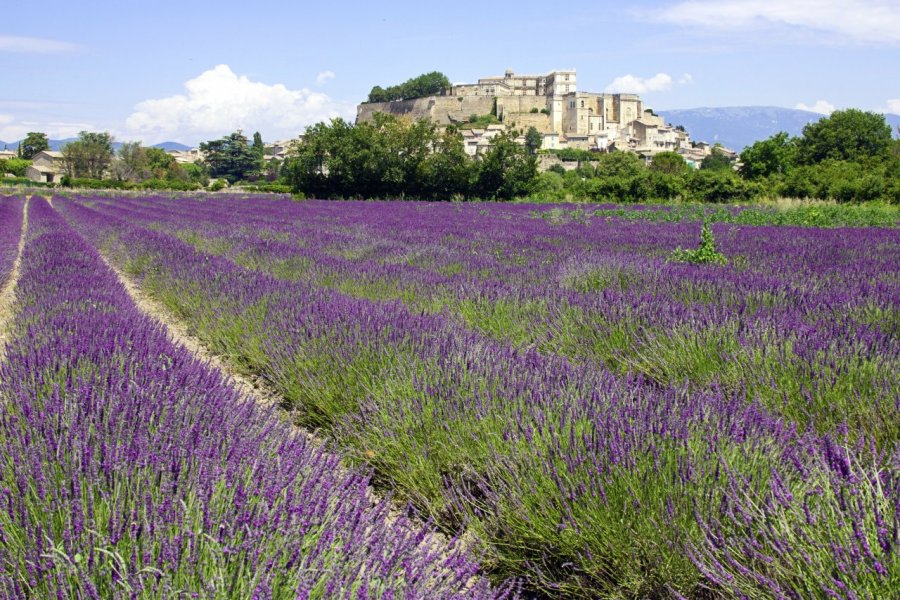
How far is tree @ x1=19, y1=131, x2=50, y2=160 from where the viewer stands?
359ft

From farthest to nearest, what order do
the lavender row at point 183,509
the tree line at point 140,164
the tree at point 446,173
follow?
the tree line at point 140,164 → the tree at point 446,173 → the lavender row at point 183,509

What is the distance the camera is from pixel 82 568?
1247mm

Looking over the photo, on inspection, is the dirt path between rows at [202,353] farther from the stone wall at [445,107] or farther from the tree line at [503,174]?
the stone wall at [445,107]

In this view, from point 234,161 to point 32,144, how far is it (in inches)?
1241

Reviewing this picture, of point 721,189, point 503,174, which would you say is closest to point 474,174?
point 503,174

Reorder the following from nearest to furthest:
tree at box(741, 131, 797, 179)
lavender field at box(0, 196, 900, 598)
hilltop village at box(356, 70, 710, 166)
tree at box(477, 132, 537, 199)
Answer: lavender field at box(0, 196, 900, 598)
tree at box(477, 132, 537, 199)
tree at box(741, 131, 797, 179)
hilltop village at box(356, 70, 710, 166)

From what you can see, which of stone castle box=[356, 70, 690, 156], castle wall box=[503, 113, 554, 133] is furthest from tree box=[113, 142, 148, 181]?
castle wall box=[503, 113, 554, 133]

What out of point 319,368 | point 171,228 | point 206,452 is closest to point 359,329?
point 319,368

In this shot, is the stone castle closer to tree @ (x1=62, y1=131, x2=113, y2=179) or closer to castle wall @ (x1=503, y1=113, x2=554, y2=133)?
castle wall @ (x1=503, y1=113, x2=554, y2=133)

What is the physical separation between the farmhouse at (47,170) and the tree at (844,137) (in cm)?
8344

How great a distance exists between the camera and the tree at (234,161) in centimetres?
11412

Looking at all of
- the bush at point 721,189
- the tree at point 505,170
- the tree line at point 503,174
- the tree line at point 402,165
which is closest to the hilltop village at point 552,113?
the tree line at point 503,174

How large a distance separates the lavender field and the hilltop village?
9691 centimetres

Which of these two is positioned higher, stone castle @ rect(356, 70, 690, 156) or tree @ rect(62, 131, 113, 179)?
stone castle @ rect(356, 70, 690, 156)
